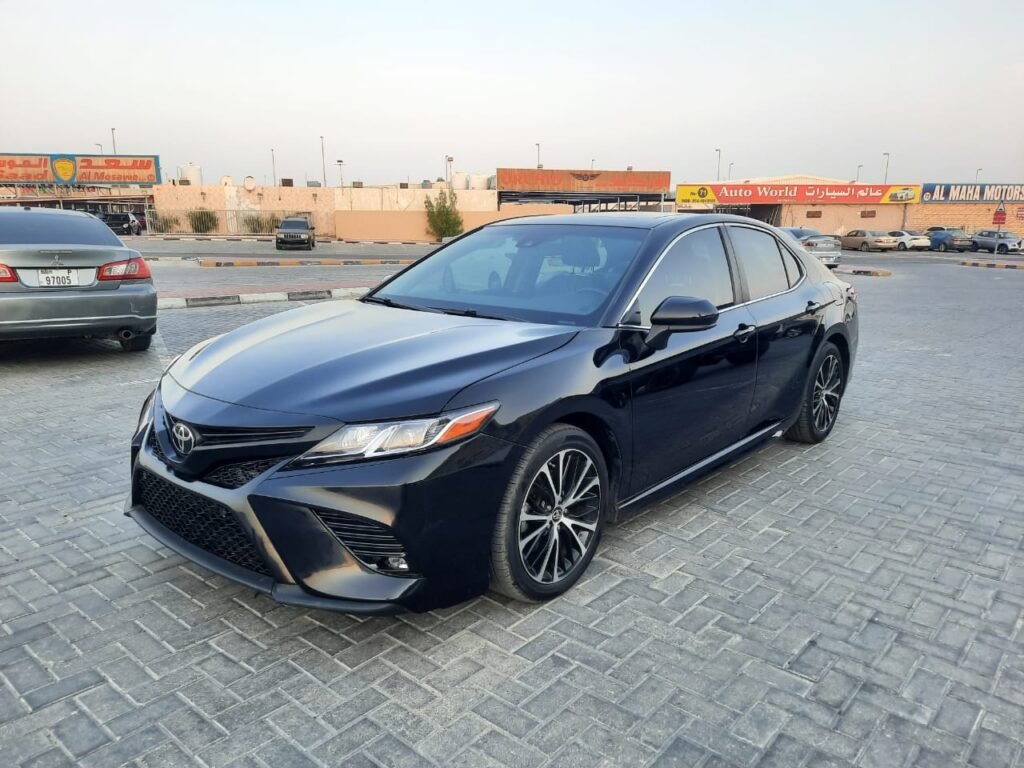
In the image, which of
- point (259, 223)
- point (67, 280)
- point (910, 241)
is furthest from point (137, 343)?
point (910, 241)

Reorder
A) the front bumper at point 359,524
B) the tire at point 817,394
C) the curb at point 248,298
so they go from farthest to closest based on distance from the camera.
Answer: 1. the curb at point 248,298
2. the tire at point 817,394
3. the front bumper at point 359,524

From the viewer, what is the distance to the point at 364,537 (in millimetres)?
2613

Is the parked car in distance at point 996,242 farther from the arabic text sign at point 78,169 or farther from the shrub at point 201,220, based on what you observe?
the arabic text sign at point 78,169

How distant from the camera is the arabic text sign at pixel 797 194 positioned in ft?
184

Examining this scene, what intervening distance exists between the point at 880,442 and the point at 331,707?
15.3 ft

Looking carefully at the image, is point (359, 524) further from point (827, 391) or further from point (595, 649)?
point (827, 391)

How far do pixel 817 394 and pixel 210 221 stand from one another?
5053cm

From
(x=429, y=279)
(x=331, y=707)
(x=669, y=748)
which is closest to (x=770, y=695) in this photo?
(x=669, y=748)

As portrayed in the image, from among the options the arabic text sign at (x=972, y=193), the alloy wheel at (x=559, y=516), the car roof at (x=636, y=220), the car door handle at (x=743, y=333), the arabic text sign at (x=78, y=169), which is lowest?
the alloy wheel at (x=559, y=516)

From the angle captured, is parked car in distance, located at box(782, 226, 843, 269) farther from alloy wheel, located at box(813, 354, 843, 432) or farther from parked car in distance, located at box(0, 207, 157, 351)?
parked car in distance, located at box(0, 207, 157, 351)

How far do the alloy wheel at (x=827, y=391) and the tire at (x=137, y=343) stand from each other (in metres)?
6.80

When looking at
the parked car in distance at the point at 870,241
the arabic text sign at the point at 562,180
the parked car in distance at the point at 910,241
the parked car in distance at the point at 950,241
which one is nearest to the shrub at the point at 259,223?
the arabic text sign at the point at 562,180

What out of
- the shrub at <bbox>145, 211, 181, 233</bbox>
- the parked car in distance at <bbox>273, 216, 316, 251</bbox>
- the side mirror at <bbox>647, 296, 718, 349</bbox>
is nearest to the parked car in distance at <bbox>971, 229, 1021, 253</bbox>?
the parked car in distance at <bbox>273, 216, 316, 251</bbox>

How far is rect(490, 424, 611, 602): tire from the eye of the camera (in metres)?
2.90
